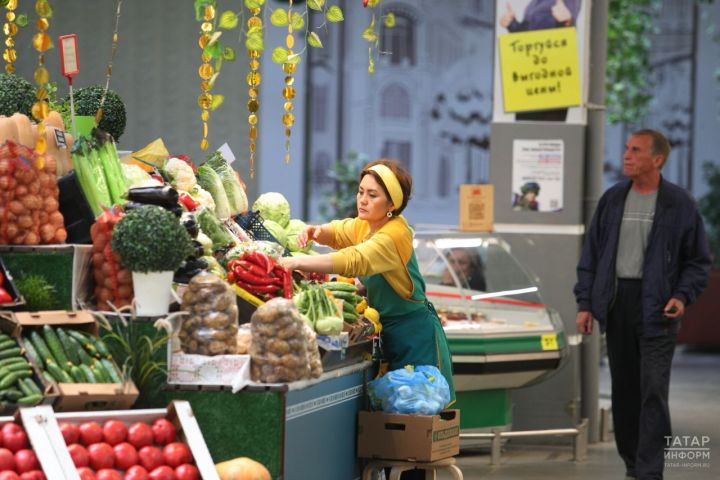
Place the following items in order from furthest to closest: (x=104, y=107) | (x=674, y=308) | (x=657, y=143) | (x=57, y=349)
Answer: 1. (x=657, y=143)
2. (x=674, y=308)
3. (x=104, y=107)
4. (x=57, y=349)

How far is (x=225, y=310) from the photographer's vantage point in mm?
4152

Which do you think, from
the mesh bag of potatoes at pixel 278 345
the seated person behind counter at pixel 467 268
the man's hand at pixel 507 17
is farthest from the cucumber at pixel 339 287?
the man's hand at pixel 507 17

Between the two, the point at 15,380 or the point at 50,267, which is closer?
the point at 15,380

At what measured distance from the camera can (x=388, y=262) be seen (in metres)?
4.99

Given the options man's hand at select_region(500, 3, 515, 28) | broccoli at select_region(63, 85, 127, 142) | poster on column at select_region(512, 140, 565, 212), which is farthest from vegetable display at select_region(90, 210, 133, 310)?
man's hand at select_region(500, 3, 515, 28)

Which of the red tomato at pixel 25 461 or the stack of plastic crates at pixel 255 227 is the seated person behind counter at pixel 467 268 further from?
the red tomato at pixel 25 461

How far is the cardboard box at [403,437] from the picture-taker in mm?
4848

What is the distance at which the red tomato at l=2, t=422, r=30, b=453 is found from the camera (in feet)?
11.6

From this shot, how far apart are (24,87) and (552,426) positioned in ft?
14.8

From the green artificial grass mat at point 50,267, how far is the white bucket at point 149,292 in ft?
0.87

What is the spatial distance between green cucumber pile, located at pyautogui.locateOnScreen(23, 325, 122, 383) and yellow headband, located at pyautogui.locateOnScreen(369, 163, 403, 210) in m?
1.46

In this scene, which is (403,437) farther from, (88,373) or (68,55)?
(68,55)

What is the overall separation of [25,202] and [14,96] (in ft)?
2.55

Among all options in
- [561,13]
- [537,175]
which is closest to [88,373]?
[537,175]
